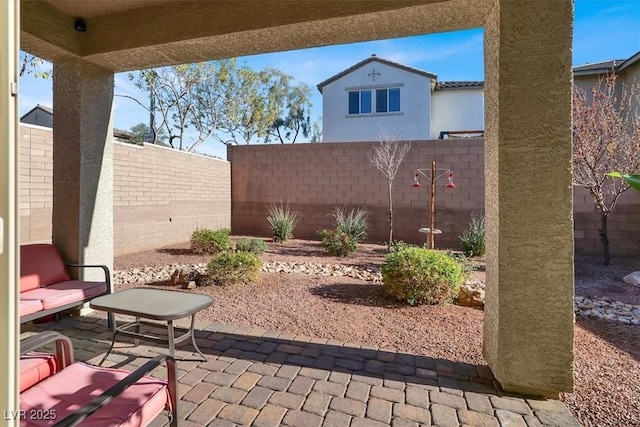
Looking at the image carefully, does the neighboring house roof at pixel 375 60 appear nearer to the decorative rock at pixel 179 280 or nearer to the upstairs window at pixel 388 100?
the upstairs window at pixel 388 100

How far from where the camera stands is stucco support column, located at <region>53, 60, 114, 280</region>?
3.56 meters

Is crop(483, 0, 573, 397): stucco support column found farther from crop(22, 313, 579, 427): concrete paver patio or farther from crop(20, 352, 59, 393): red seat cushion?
crop(20, 352, 59, 393): red seat cushion

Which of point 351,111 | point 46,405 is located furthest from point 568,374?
point 351,111

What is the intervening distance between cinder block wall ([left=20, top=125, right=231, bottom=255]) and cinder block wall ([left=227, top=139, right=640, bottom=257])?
3.00ft

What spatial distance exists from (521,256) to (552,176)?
55 cm

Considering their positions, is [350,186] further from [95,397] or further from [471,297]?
[95,397]

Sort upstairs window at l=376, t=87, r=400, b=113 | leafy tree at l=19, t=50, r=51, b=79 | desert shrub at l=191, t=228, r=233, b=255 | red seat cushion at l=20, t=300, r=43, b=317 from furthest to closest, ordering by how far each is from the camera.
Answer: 1. upstairs window at l=376, t=87, r=400, b=113
2. desert shrub at l=191, t=228, r=233, b=255
3. leafy tree at l=19, t=50, r=51, b=79
4. red seat cushion at l=20, t=300, r=43, b=317

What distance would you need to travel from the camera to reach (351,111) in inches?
594

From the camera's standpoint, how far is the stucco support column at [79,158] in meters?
3.56

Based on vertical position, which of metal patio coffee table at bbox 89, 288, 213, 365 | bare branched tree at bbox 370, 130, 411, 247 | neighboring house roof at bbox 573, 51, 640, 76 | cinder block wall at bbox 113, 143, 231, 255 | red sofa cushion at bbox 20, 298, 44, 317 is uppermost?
neighboring house roof at bbox 573, 51, 640, 76

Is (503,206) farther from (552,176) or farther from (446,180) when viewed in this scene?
(446,180)

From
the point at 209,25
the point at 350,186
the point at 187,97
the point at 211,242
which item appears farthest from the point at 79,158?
the point at 187,97

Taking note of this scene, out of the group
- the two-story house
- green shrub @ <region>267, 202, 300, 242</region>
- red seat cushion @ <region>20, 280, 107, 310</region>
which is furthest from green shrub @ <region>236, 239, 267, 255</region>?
the two-story house

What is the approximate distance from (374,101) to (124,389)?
48.9 feet
